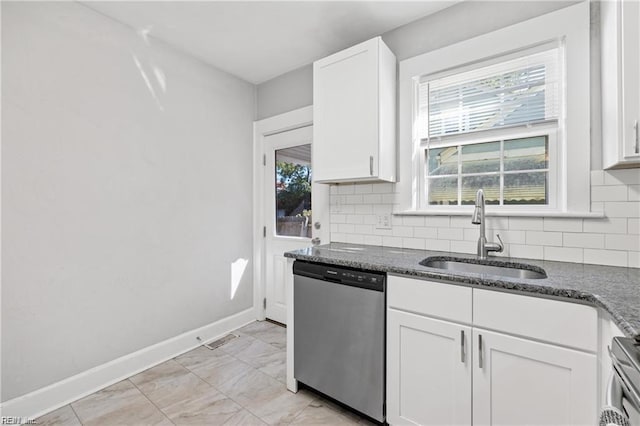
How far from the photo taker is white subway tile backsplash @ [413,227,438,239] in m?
2.08

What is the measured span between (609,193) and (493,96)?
863mm

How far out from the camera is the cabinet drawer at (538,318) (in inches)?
43.0

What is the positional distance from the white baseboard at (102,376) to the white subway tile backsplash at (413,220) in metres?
2.00

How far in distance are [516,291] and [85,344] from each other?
8.41 feet

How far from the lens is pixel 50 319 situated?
71.8 inches

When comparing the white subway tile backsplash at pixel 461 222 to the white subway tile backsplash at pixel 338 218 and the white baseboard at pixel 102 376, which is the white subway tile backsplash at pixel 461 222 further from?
the white baseboard at pixel 102 376

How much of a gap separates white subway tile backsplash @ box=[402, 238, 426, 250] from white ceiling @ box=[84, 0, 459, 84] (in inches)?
64.1

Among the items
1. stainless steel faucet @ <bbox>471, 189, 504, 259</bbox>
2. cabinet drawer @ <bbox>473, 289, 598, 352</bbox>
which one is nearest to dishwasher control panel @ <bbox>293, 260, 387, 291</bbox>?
cabinet drawer @ <bbox>473, 289, 598, 352</bbox>

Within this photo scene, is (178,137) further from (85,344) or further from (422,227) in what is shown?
(422,227)

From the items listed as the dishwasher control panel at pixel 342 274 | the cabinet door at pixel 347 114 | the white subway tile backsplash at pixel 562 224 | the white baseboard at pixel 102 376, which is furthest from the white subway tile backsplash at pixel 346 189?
the white baseboard at pixel 102 376

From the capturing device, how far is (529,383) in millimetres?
1213

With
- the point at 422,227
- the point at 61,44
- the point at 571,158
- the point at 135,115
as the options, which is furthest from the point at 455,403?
the point at 61,44

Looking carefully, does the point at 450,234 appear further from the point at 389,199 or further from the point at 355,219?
the point at 355,219

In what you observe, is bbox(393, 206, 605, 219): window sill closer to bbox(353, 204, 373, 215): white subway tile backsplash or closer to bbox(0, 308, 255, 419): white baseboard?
bbox(353, 204, 373, 215): white subway tile backsplash
